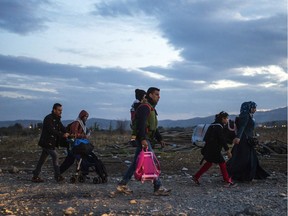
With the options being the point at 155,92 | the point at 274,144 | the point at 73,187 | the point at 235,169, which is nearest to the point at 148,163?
the point at 155,92

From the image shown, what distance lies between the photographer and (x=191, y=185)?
1067cm

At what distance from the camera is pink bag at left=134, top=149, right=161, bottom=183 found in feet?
28.2

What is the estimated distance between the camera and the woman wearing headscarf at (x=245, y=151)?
11.1 metres

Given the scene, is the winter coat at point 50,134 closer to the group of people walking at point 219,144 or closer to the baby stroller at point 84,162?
the group of people walking at point 219,144

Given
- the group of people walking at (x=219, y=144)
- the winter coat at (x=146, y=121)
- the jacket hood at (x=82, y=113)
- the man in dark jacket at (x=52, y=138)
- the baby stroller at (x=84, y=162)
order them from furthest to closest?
the jacket hood at (x=82, y=113), the man in dark jacket at (x=52, y=138), the baby stroller at (x=84, y=162), the group of people walking at (x=219, y=144), the winter coat at (x=146, y=121)

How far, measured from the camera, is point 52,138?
11078mm

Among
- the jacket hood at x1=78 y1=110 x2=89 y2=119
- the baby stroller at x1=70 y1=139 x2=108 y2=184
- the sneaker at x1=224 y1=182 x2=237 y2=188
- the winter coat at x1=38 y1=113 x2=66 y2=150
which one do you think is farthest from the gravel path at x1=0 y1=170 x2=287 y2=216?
the jacket hood at x1=78 y1=110 x2=89 y2=119

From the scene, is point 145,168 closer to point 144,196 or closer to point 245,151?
point 144,196

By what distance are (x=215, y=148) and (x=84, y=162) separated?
2963 millimetres

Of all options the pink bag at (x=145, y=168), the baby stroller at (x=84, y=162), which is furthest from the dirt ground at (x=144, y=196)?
the pink bag at (x=145, y=168)

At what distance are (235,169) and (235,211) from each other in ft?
11.6

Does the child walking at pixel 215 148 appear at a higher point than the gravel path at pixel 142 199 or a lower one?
higher

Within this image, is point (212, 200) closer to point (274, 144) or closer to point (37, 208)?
point (37, 208)

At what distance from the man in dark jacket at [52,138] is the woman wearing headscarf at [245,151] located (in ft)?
12.7
